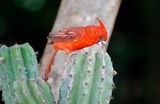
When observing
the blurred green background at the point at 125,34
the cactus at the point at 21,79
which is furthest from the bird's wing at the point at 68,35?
the blurred green background at the point at 125,34

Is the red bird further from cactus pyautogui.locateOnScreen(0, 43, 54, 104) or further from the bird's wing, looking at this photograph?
cactus pyautogui.locateOnScreen(0, 43, 54, 104)

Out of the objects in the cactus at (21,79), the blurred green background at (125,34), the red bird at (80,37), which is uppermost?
the red bird at (80,37)

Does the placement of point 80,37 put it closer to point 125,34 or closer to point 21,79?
point 21,79

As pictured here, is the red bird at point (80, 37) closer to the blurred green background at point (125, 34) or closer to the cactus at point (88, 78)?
the cactus at point (88, 78)

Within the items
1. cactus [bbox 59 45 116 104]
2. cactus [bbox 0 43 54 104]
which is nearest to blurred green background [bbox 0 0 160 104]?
cactus [bbox 0 43 54 104]

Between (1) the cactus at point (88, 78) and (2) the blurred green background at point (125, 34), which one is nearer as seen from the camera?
(1) the cactus at point (88, 78)

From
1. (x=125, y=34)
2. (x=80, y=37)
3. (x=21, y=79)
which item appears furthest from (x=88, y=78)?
(x=125, y=34)
